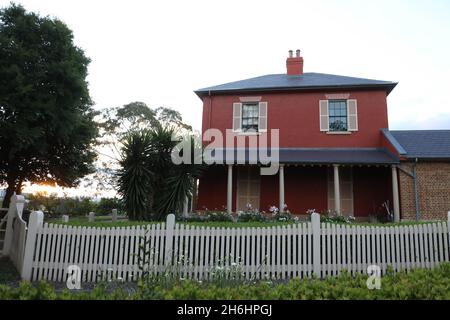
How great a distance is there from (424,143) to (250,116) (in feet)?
27.0

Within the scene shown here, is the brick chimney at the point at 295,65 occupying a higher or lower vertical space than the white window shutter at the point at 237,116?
higher

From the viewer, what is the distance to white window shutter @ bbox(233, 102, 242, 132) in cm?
1623

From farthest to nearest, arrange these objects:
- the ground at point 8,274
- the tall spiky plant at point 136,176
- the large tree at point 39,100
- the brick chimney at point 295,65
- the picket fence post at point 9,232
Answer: the brick chimney at point 295,65, the large tree at point 39,100, the tall spiky plant at point 136,176, the picket fence post at point 9,232, the ground at point 8,274

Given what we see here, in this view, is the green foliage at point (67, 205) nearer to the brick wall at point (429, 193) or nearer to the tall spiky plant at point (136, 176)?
the tall spiky plant at point (136, 176)

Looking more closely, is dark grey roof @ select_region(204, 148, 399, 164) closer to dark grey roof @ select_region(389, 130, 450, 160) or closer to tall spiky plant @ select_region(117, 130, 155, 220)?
dark grey roof @ select_region(389, 130, 450, 160)

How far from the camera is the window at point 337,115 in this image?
15.5 metres

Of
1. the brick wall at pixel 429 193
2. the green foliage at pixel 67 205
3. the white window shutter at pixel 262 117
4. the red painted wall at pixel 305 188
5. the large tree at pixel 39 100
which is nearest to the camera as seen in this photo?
the brick wall at pixel 429 193

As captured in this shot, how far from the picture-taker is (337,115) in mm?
15602

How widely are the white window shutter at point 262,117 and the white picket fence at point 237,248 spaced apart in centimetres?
943

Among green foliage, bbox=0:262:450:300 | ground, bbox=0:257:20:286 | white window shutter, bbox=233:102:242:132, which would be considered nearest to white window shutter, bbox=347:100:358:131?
white window shutter, bbox=233:102:242:132

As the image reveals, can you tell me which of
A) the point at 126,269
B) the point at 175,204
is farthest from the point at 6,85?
the point at 126,269

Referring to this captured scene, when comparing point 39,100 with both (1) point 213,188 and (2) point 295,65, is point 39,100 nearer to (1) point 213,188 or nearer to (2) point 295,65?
(1) point 213,188

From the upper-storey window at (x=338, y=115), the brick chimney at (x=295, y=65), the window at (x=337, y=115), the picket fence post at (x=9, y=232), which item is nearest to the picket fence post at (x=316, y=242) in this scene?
the picket fence post at (x=9, y=232)

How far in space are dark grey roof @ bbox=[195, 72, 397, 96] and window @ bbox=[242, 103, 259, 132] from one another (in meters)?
0.87
